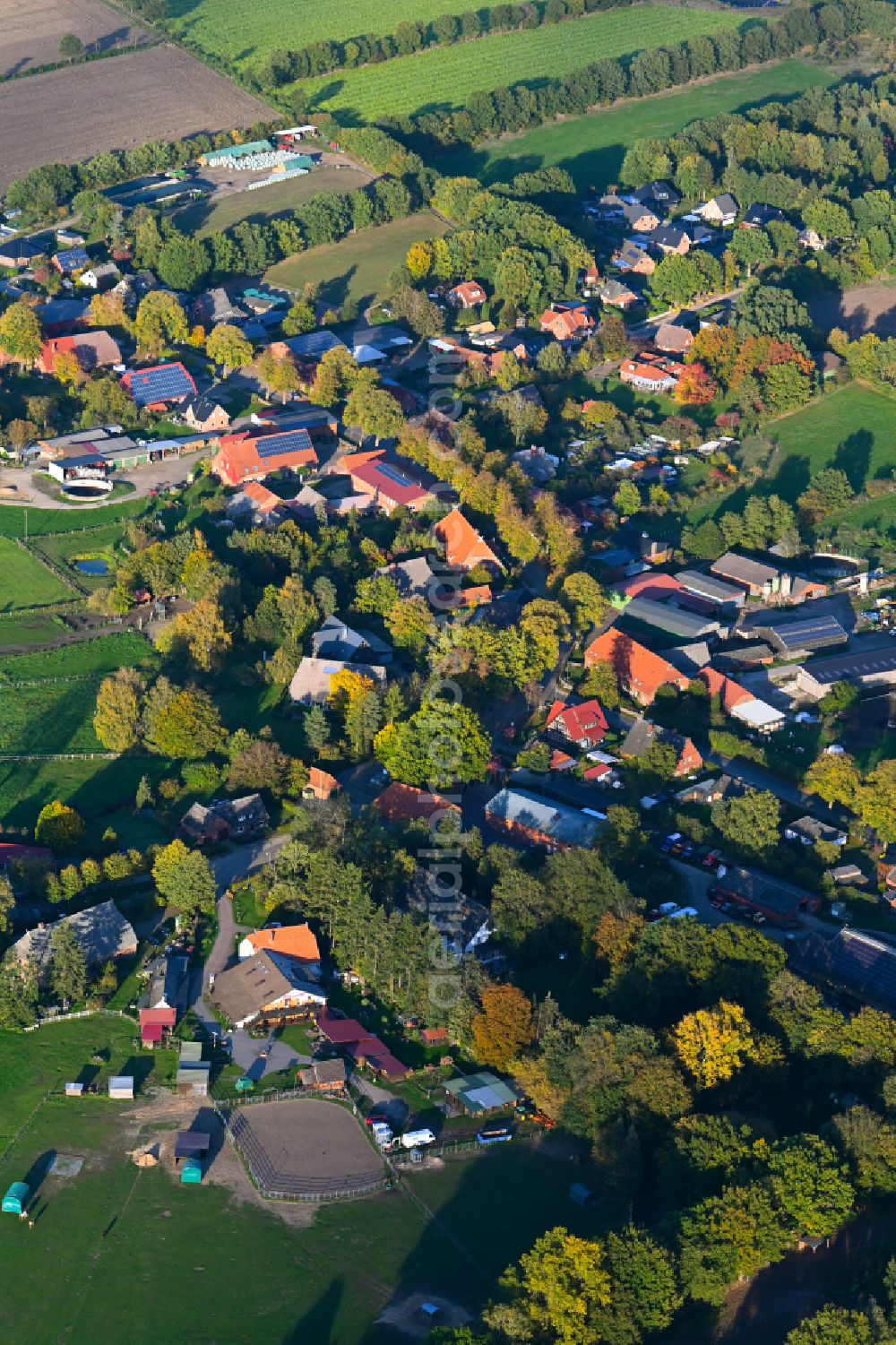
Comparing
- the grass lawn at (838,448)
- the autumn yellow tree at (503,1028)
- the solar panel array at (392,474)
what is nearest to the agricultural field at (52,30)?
the solar panel array at (392,474)

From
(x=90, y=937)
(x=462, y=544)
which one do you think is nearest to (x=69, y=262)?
(x=462, y=544)

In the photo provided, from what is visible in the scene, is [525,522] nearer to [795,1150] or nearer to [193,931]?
[193,931]

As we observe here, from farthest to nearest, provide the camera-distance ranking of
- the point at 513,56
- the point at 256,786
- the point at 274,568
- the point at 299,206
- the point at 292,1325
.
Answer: the point at 513,56, the point at 299,206, the point at 274,568, the point at 256,786, the point at 292,1325

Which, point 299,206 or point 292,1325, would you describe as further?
point 299,206

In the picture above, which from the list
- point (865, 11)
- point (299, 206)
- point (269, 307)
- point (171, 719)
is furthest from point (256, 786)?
point (865, 11)

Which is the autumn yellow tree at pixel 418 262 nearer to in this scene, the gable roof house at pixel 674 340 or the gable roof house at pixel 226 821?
the gable roof house at pixel 674 340
